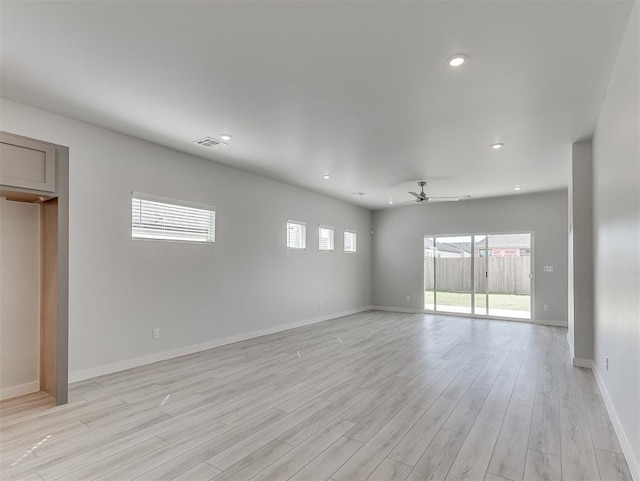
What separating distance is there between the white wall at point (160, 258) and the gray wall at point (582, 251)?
459 centimetres

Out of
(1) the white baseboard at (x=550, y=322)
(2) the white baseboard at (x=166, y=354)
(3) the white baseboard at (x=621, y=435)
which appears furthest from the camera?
(1) the white baseboard at (x=550, y=322)

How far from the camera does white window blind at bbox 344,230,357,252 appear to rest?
28.7ft

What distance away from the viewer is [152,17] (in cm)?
217

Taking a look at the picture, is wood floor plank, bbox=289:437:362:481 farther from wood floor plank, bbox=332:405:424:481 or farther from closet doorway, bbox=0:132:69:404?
closet doorway, bbox=0:132:69:404

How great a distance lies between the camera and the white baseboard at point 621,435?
6.71ft

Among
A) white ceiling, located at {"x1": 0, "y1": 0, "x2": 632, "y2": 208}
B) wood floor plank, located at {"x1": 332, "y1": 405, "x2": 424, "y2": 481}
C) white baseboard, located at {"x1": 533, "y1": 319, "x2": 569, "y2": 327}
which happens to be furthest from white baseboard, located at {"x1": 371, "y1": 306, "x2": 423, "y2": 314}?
wood floor plank, located at {"x1": 332, "y1": 405, "x2": 424, "y2": 481}

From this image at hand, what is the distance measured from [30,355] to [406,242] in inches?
309

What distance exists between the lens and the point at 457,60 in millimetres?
2576

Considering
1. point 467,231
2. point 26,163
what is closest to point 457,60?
point 26,163

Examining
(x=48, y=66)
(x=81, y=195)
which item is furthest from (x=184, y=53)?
(x=81, y=195)

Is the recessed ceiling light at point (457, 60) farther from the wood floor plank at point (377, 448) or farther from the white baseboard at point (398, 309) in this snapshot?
the white baseboard at point (398, 309)

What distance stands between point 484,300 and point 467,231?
1.69m

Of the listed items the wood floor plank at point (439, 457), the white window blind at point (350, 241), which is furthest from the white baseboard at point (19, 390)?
the white window blind at point (350, 241)

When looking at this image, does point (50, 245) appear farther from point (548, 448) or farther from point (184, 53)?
point (548, 448)
